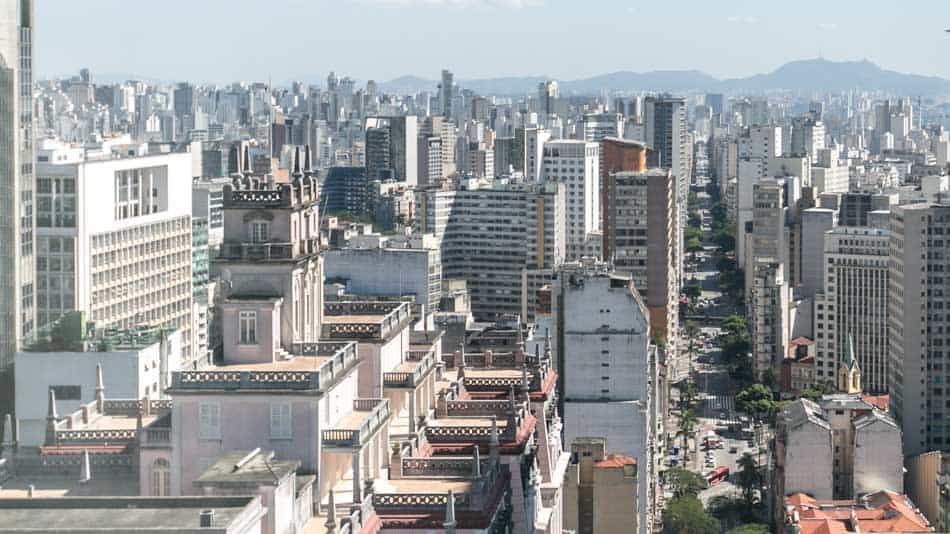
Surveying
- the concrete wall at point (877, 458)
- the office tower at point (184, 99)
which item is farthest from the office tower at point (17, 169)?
the office tower at point (184, 99)

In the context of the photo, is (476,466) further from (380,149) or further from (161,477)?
(380,149)

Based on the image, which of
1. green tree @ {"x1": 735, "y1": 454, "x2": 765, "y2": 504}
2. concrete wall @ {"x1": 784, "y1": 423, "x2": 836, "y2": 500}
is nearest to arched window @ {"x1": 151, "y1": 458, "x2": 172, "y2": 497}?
concrete wall @ {"x1": 784, "y1": 423, "x2": 836, "y2": 500}

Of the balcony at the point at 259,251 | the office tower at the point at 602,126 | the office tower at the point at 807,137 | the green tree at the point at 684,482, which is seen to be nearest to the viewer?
the balcony at the point at 259,251

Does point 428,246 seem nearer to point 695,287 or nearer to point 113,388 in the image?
point 695,287

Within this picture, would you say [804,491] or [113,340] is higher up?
[113,340]

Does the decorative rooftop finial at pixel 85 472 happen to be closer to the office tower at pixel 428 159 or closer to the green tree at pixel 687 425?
the green tree at pixel 687 425

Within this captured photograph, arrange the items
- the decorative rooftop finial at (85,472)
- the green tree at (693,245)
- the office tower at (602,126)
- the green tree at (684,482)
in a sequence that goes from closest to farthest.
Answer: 1. the decorative rooftop finial at (85,472)
2. the green tree at (684,482)
3. the green tree at (693,245)
4. the office tower at (602,126)

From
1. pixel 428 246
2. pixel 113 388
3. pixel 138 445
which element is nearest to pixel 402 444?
pixel 138 445
